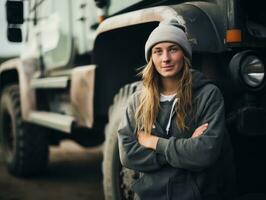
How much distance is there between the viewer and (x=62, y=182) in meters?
4.53

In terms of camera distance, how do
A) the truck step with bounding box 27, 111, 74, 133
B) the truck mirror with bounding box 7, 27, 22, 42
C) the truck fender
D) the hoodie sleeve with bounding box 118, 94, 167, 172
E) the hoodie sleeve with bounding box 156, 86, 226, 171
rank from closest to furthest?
the hoodie sleeve with bounding box 156, 86, 226, 171 → the hoodie sleeve with bounding box 118, 94, 167, 172 → the truck step with bounding box 27, 111, 74, 133 → the truck mirror with bounding box 7, 27, 22, 42 → the truck fender

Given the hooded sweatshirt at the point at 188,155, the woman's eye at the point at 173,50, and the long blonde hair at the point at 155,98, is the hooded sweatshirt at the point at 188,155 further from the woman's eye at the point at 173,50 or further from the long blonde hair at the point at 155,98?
the woman's eye at the point at 173,50

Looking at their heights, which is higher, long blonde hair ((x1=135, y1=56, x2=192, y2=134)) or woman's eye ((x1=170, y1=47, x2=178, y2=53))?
woman's eye ((x1=170, y1=47, x2=178, y2=53))

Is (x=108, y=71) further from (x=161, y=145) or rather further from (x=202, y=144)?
(x=202, y=144)

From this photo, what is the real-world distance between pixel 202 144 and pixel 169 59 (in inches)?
14.1

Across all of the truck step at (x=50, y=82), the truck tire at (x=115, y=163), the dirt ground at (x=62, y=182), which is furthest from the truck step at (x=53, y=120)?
the truck tire at (x=115, y=163)

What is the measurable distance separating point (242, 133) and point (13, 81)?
11.3 ft

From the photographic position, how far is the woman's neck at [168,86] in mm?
1903

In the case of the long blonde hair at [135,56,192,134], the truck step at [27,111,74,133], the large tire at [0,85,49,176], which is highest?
the long blonde hair at [135,56,192,134]

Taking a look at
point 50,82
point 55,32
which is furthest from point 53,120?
point 55,32

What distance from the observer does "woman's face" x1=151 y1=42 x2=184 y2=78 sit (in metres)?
1.85

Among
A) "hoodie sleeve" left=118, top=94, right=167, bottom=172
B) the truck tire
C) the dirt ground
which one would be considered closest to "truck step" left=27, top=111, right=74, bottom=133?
the dirt ground

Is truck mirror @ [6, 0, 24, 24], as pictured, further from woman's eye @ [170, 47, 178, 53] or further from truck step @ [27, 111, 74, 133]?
woman's eye @ [170, 47, 178, 53]

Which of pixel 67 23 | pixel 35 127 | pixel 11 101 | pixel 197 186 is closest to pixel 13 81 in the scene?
pixel 11 101
